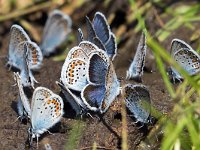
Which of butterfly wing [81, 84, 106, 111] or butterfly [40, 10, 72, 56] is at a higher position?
butterfly [40, 10, 72, 56]

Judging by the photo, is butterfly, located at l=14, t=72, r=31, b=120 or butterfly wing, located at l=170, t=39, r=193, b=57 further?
butterfly wing, located at l=170, t=39, r=193, b=57

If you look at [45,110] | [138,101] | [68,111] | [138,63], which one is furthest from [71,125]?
[138,63]

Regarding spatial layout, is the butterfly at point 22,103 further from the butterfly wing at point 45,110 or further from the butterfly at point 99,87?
the butterfly at point 99,87

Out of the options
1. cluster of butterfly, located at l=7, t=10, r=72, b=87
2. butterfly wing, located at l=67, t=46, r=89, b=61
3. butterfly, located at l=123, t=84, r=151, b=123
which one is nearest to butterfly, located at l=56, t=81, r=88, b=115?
butterfly wing, located at l=67, t=46, r=89, b=61

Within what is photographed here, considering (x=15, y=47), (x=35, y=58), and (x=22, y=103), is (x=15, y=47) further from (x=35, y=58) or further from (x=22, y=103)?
(x=22, y=103)

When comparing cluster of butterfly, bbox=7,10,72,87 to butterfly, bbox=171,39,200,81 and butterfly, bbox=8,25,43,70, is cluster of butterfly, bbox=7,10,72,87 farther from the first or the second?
butterfly, bbox=171,39,200,81

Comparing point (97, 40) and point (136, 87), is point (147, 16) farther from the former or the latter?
point (136, 87)

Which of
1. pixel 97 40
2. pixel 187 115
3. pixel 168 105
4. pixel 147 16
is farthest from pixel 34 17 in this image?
pixel 187 115

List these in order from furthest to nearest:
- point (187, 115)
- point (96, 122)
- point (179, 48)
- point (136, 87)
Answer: point (179, 48) → point (96, 122) → point (136, 87) → point (187, 115)
